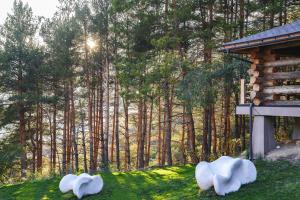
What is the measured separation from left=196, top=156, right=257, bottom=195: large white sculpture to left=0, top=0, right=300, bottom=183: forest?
19.6ft

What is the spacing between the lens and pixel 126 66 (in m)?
17.4

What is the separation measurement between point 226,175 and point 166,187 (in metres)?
2.88

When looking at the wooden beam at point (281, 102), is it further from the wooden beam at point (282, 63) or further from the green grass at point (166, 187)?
the green grass at point (166, 187)

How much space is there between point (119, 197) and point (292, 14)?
548 inches

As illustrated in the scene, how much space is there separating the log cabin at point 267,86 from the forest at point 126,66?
271 centimetres

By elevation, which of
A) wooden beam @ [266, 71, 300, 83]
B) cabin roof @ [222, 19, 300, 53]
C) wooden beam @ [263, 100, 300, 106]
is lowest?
wooden beam @ [263, 100, 300, 106]

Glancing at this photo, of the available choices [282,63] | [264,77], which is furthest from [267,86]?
[282,63]

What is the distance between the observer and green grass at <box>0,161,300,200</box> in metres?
7.93

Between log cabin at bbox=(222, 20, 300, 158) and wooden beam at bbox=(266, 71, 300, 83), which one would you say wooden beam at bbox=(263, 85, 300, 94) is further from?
wooden beam at bbox=(266, 71, 300, 83)

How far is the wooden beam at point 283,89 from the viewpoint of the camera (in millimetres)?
10367

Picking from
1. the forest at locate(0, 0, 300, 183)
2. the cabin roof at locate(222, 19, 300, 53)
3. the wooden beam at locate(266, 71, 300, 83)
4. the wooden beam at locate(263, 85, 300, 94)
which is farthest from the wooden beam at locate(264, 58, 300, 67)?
the forest at locate(0, 0, 300, 183)

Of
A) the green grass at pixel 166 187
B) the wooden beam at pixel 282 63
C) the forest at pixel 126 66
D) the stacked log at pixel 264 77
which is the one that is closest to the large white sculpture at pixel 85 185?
the green grass at pixel 166 187

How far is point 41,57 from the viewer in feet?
72.5

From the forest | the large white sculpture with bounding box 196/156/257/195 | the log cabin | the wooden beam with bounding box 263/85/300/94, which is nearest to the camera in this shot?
the large white sculpture with bounding box 196/156/257/195
